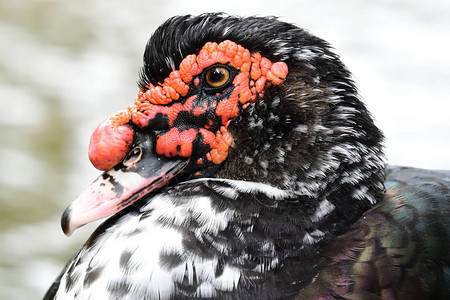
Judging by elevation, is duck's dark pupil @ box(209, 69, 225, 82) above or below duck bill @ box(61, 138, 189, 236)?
above

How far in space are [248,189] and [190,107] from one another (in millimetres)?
357

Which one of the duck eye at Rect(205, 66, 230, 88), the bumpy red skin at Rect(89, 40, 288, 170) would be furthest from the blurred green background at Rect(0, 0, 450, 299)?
the duck eye at Rect(205, 66, 230, 88)

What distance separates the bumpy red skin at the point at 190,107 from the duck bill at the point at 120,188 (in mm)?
38

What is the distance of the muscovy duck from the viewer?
246 cm

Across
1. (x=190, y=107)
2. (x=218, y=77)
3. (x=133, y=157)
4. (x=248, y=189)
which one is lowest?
(x=248, y=189)

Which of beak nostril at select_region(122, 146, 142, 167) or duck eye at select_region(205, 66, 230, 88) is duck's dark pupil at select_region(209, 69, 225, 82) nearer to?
duck eye at select_region(205, 66, 230, 88)

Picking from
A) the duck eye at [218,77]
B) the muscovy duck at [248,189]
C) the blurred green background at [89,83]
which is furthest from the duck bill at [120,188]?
the blurred green background at [89,83]

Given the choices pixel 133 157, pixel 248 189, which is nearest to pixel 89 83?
pixel 133 157

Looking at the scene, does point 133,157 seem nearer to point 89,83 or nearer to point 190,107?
point 190,107

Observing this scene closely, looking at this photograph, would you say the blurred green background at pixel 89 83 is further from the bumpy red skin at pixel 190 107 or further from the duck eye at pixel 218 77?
the duck eye at pixel 218 77

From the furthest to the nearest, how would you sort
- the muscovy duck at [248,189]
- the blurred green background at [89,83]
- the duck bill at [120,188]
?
the blurred green background at [89,83], the duck bill at [120,188], the muscovy duck at [248,189]

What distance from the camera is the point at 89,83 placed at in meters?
6.67

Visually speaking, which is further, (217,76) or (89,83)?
(89,83)

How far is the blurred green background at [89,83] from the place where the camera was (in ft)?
16.8
